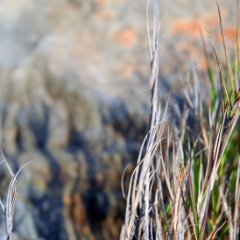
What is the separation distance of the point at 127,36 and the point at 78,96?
350 mm

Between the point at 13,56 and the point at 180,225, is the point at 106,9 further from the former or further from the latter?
the point at 180,225

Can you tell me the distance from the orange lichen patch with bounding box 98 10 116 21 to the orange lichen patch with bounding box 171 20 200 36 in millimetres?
243

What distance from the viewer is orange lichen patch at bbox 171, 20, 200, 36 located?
5.28 ft

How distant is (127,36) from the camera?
62.7 inches

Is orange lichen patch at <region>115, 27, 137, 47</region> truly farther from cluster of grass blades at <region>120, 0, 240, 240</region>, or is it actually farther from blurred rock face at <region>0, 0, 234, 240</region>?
cluster of grass blades at <region>120, 0, 240, 240</region>

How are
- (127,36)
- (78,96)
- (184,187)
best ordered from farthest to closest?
1. (127,36)
2. (78,96)
3. (184,187)

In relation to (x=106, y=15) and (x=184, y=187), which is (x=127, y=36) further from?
(x=184, y=187)

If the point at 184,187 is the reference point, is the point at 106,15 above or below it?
above

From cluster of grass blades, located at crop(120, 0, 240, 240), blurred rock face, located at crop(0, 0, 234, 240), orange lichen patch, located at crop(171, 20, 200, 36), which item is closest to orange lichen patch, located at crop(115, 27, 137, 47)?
blurred rock face, located at crop(0, 0, 234, 240)

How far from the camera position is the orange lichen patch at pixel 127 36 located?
157 centimetres

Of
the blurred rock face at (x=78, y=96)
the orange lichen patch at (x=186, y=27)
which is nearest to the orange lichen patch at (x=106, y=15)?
the blurred rock face at (x=78, y=96)

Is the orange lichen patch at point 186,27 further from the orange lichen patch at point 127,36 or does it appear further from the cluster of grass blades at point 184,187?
the cluster of grass blades at point 184,187

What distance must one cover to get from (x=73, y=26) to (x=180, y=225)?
40.9 inches

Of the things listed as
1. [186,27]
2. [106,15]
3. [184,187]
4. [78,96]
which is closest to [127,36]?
[106,15]
